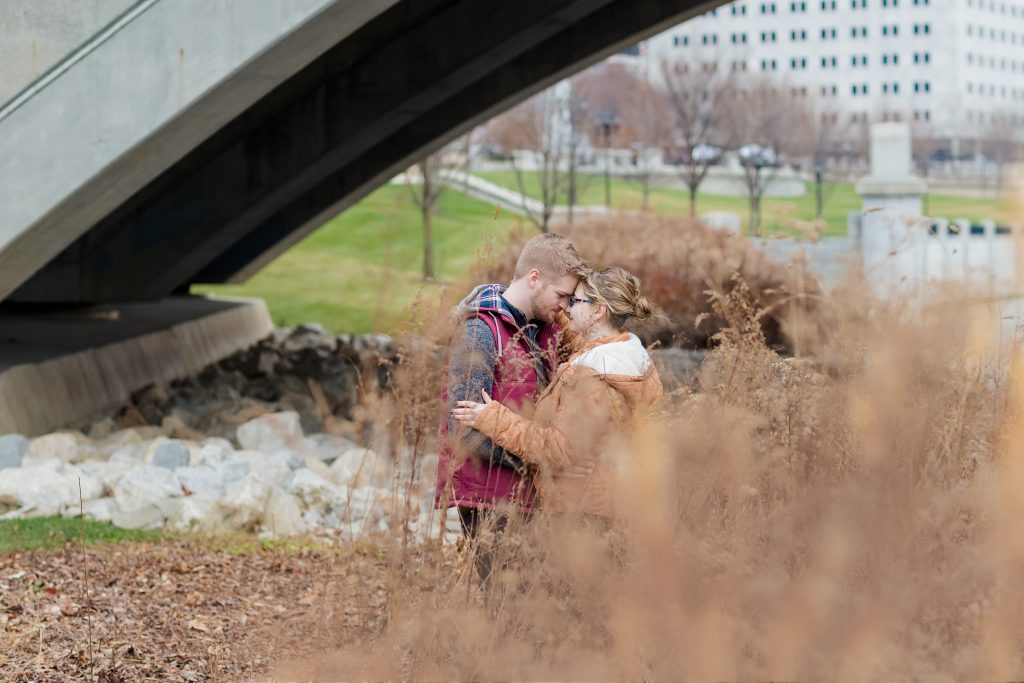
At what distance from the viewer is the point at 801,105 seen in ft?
236

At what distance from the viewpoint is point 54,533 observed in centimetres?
624

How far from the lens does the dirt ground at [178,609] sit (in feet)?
14.1

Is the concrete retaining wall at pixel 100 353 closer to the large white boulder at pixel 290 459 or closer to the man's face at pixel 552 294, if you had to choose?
the large white boulder at pixel 290 459

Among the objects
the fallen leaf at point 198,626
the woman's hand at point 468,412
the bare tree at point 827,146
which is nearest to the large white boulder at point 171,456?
the fallen leaf at point 198,626

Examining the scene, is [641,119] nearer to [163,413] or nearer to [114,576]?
[163,413]

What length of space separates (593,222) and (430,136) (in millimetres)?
3972

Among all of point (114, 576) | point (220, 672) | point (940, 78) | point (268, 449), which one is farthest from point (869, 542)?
point (940, 78)

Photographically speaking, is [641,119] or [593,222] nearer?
[593,222]

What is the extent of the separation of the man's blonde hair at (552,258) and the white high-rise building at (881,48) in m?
101

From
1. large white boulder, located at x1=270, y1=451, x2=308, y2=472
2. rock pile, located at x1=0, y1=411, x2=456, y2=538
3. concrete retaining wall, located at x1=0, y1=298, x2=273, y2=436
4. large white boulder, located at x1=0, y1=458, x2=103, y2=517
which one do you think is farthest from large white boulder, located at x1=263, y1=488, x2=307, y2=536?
concrete retaining wall, located at x1=0, y1=298, x2=273, y2=436

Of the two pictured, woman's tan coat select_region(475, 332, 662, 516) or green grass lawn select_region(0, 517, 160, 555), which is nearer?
woman's tan coat select_region(475, 332, 662, 516)

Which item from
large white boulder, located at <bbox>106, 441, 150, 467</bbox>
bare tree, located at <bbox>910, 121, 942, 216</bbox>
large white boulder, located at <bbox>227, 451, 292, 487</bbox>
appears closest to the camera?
large white boulder, located at <bbox>227, 451, 292, 487</bbox>

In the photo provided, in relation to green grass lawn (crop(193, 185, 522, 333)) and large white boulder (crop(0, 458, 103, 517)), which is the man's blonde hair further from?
green grass lawn (crop(193, 185, 522, 333))

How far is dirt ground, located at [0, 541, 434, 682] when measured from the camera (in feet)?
14.1
